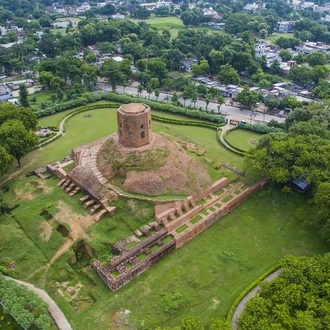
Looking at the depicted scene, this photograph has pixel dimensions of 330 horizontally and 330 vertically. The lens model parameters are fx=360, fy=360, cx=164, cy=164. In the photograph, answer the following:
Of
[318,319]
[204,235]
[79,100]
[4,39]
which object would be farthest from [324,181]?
[4,39]

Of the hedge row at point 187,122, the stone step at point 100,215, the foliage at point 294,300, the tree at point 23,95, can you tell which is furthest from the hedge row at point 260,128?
the tree at point 23,95

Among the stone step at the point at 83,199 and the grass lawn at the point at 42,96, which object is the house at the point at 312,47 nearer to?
the grass lawn at the point at 42,96

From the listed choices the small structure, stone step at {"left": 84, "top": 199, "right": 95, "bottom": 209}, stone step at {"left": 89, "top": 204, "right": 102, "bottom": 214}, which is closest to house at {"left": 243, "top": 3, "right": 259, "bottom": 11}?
the small structure

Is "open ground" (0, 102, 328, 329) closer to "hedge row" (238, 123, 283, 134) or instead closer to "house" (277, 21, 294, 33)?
"hedge row" (238, 123, 283, 134)

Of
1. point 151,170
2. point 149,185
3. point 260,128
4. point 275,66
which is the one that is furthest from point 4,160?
point 275,66

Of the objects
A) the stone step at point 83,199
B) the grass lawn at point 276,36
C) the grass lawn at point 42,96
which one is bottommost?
the grass lawn at point 276,36

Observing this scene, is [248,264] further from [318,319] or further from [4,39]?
[4,39]
